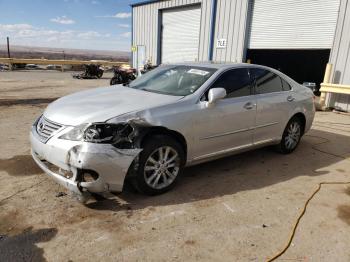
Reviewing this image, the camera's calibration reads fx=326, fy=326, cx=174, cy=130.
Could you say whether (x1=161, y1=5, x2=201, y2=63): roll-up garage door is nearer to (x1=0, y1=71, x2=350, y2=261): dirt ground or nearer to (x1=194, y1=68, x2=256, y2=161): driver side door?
(x1=194, y1=68, x2=256, y2=161): driver side door

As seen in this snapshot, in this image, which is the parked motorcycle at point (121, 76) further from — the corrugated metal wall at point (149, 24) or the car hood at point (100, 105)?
the car hood at point (100, 105)

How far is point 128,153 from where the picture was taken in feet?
11.4

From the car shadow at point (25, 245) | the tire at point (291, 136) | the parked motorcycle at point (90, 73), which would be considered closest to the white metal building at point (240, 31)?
the parked motorcycle at point (90, 73)

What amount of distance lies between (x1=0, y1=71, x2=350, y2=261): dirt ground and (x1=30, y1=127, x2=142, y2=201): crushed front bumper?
33cm


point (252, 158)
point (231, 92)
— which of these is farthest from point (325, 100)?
point (231, 92)

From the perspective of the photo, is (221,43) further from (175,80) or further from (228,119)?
(228,119)

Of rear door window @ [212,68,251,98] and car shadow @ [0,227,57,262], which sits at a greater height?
rear door window @ [212,68,251,98]

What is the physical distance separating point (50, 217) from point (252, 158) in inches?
134

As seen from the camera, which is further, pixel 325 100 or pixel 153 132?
pixel 325 100

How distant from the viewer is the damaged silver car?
3377 millimetres

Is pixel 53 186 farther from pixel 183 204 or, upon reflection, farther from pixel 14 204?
pixel 183 204

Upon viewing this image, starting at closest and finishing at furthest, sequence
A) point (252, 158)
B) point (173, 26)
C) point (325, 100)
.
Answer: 1. point (252, 158)
2. point (325, 100)
3. point (173, 26)

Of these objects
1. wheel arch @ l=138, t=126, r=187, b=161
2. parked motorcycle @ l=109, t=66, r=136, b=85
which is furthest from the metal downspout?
wheel arch @ l=138, t=126, r=187, b=161

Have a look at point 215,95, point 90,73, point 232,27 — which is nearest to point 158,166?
point 215,95
